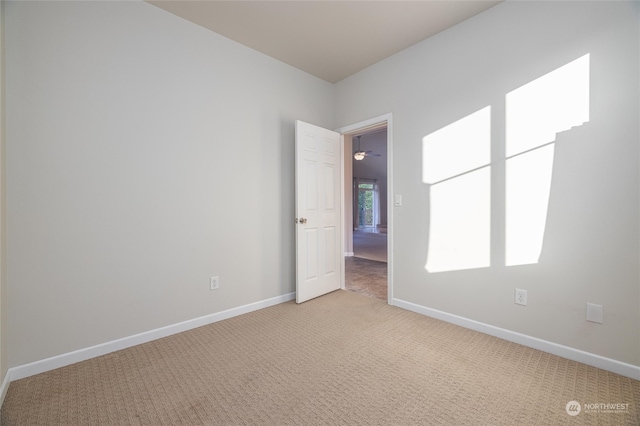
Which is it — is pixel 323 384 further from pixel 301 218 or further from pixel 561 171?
pixel 561 171

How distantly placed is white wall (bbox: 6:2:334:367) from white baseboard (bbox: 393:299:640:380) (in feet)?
5.98

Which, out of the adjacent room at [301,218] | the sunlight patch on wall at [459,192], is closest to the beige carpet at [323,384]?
the adjacent room at [301,218]

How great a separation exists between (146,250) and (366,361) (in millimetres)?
1967

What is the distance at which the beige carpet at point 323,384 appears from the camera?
4.74 ft

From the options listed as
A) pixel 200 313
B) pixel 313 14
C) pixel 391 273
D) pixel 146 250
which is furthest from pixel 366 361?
pixel 313 14

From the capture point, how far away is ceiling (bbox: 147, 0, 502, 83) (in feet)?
7.48

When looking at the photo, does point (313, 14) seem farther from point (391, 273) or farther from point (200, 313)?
point (200, 313)

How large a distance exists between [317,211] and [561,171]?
227cm

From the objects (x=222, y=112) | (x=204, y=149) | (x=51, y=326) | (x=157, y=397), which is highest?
(x=222, y=112)

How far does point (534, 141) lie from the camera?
2.10 metres

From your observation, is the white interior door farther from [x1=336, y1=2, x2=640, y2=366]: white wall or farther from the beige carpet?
[x1=336, y1=2, x2=640, y2=366]: white wall

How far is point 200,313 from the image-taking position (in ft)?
8.50

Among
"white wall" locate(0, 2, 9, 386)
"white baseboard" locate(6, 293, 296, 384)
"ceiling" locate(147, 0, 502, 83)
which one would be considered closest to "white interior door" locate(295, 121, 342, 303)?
"white baseboard" locate(6, 293, 296, 384)

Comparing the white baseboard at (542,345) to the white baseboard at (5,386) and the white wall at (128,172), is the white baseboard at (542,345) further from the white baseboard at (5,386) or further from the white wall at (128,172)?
the white baseboard at (5,386)
